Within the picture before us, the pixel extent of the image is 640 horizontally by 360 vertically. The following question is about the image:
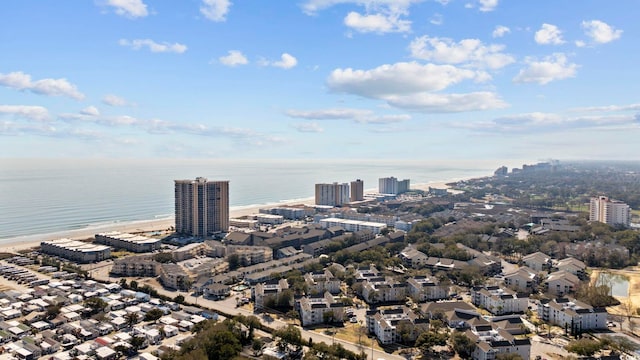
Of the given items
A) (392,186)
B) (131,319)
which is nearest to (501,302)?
(131,319)

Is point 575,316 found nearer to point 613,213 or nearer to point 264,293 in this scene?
point 264,293

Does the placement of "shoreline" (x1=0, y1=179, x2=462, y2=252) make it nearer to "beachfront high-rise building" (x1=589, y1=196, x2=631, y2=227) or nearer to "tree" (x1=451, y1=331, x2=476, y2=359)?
"tree" (x1=451, y1=331, x2=476, y2=359)

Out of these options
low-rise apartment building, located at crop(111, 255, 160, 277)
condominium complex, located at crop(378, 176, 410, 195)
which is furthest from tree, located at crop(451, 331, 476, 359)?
condominium complex, located at crop(378, 176, 410, 195)

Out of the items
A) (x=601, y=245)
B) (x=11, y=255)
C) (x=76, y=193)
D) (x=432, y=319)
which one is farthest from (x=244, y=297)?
(x=76, y=193)

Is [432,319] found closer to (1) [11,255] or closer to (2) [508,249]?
(2) [508,249]

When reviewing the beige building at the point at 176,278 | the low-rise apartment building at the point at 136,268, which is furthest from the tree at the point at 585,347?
the low-rise apartment building at the point at 136,268

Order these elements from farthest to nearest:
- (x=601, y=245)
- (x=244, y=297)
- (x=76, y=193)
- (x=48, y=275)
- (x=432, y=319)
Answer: (x=76, y=193) → (x=601, y=245) → (x=48, y=275) → (x=244, y=297) → (x=432, y=319)
